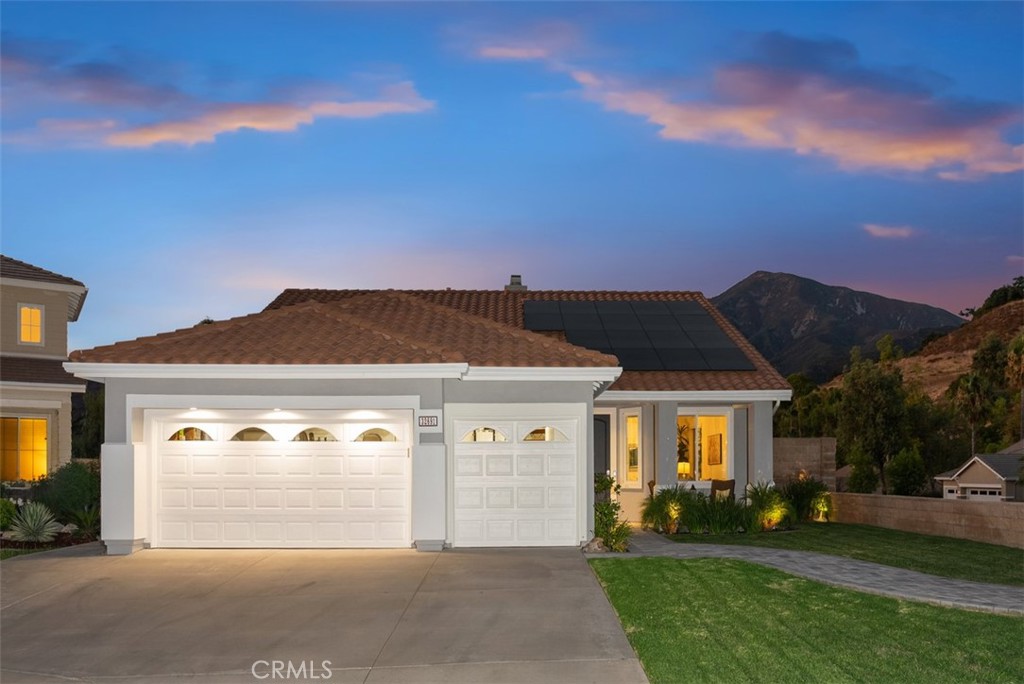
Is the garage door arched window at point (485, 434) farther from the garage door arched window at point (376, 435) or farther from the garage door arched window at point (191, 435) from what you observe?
the garage door arched window at point (191, 435)

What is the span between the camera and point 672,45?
73.6 feet

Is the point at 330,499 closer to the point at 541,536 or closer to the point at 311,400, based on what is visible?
the point at 311,400

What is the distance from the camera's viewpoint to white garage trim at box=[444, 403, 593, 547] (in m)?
16.8

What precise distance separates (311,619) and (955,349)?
9189cm

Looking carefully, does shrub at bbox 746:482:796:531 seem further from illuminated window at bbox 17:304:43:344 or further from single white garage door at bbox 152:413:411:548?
illuminated window at bbox 17:304:43:344

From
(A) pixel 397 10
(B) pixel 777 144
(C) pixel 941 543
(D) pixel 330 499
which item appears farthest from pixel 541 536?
(B) pixel 777 144

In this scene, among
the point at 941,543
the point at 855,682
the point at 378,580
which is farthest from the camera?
the point at 941,543

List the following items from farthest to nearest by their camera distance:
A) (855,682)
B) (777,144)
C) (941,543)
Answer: (777,144) → (941,543) → (855,682)

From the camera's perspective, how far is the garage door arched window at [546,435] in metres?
17.0

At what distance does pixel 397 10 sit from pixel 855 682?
17.0 metres

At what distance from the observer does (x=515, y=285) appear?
94.2ft

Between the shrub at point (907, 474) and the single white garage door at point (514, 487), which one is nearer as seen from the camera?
the single white garage door at point (514, 487)

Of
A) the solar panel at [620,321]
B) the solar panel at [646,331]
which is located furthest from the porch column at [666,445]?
the solar panel at [620,321]

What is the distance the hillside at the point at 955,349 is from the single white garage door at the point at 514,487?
71.3 metres
